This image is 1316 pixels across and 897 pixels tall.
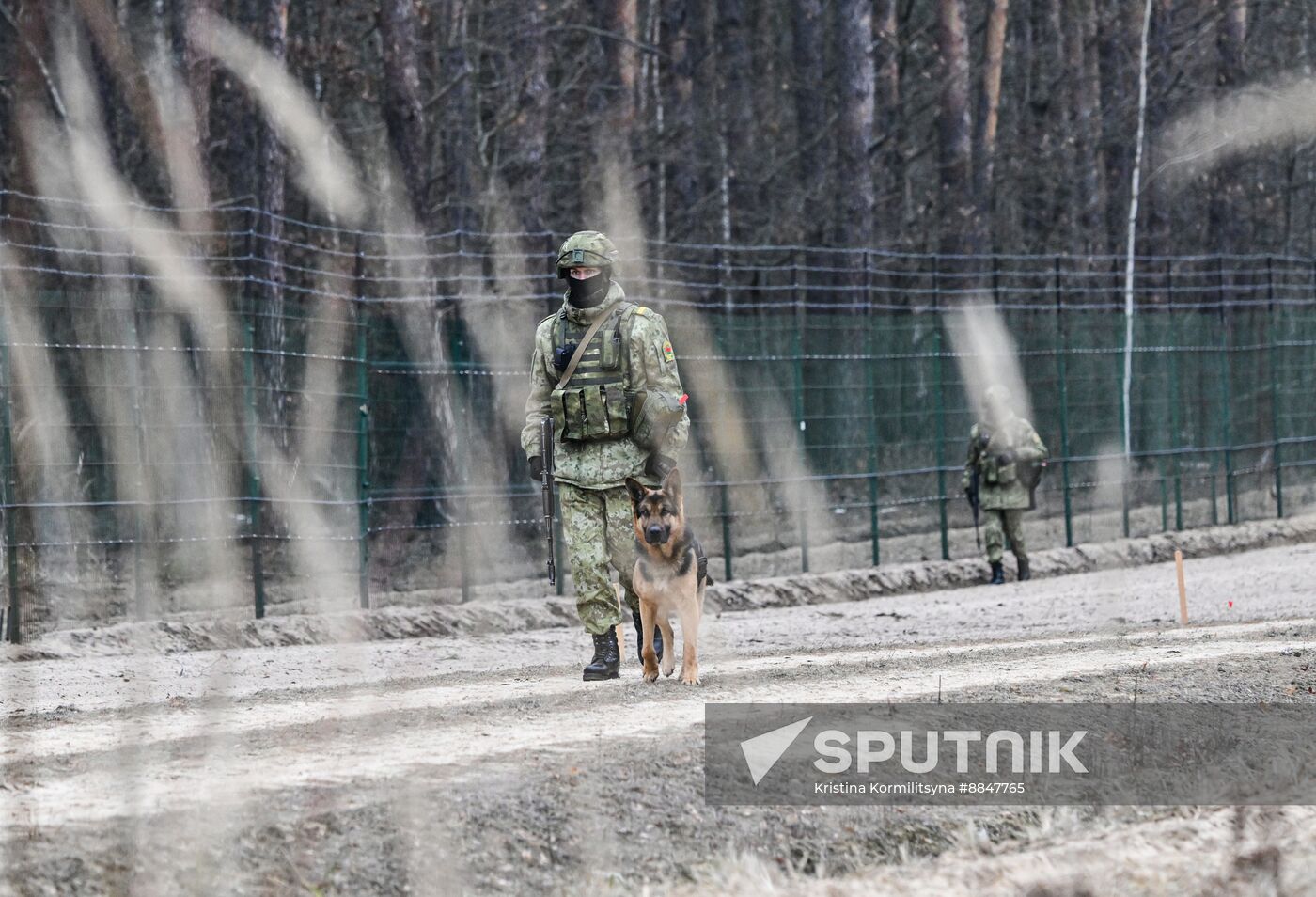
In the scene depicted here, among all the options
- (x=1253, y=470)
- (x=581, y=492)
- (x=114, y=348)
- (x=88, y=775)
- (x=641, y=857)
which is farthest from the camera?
(x=1253, y=470)

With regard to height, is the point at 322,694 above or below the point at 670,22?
below

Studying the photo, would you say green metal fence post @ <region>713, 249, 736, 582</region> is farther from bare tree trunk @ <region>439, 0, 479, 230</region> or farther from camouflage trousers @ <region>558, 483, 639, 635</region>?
camouflage trousers @ <region>558, 483, 639, 635</region>

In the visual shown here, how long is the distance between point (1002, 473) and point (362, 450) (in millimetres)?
6296

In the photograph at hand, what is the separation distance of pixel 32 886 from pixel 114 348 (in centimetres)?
745

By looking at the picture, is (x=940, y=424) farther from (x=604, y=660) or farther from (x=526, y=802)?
(x=526, y=802)

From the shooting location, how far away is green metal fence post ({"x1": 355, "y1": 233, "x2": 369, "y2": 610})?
43.9 ft

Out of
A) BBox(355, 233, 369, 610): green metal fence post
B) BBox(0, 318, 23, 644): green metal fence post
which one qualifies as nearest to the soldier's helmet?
BBox(0, 318, 23, 644): green metal fence post

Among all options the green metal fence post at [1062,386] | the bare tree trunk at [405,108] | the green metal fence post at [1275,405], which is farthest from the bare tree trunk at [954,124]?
the bare tree trunk at [405,108]

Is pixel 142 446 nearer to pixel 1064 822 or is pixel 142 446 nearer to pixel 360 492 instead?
pixel 360 492

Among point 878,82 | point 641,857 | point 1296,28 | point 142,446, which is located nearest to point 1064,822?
point 641,857

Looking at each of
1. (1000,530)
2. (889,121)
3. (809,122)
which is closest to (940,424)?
(1000,530)

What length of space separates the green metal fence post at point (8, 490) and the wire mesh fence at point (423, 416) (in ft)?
0.07

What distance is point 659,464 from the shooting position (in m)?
9.04

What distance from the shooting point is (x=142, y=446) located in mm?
Result: 12391
